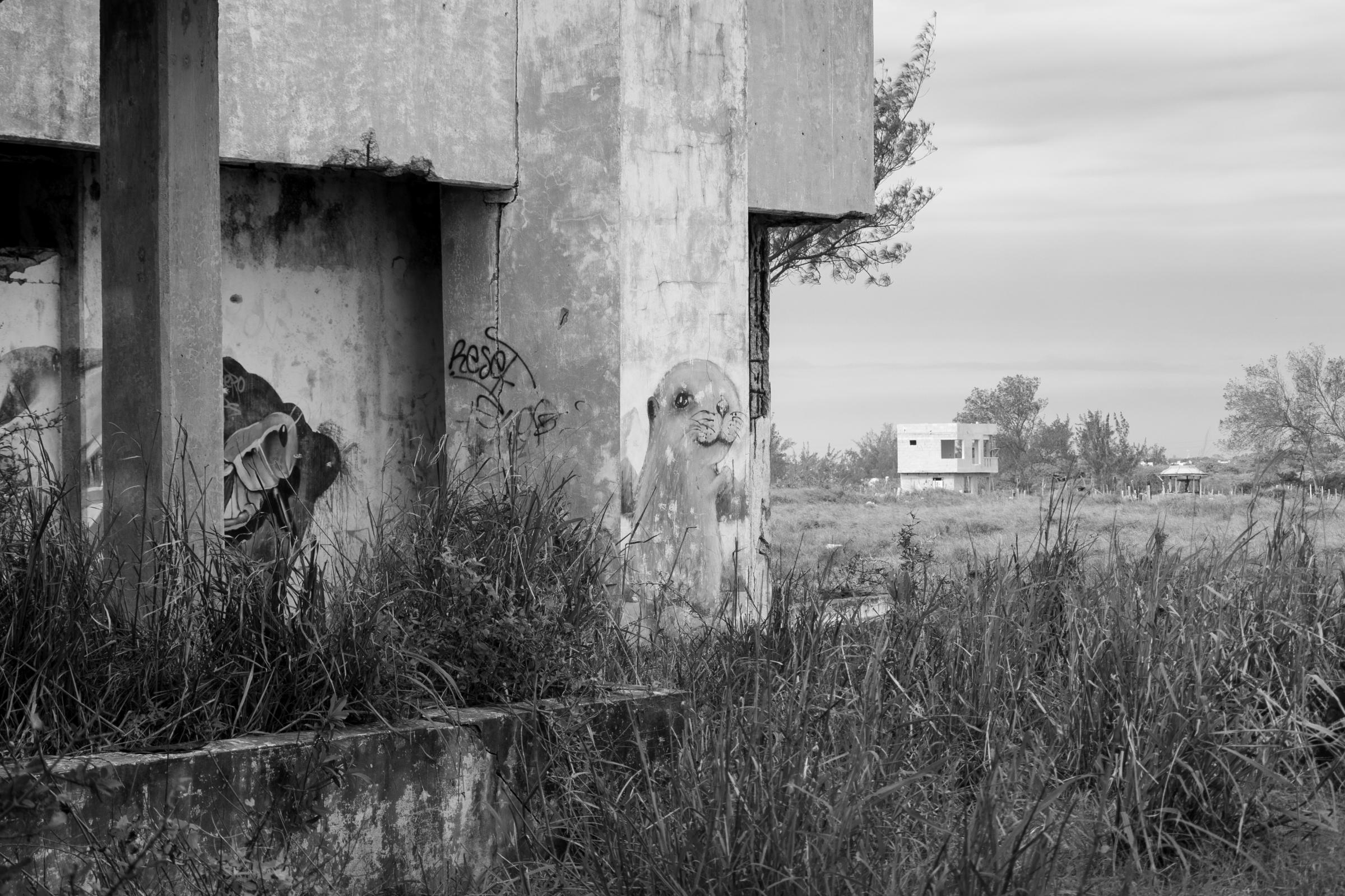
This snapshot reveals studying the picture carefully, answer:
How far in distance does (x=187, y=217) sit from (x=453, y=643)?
1.70 meters

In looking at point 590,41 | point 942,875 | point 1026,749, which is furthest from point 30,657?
point 590,41

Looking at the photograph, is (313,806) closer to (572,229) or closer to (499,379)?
(499,379)

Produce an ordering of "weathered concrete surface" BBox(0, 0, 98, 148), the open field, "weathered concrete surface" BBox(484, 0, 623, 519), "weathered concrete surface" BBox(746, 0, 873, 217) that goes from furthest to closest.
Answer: the open field
"weathered concrete surface" BBox(746, 0, 873, 217)
"weathered concrete surface" BBox(484, 0, 623, 519)
"weathered concrete surface" BBox(0, 0, 98, 148)

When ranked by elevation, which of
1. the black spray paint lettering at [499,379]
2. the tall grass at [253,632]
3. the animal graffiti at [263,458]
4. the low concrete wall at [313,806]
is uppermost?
the black spray paint lettering at [499,379]

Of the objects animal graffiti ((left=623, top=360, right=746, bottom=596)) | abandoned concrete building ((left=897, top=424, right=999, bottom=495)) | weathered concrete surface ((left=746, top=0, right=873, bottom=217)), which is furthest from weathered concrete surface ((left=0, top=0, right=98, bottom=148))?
abandoned concrete building ((left=897, top=424, right=999, bottom=495))

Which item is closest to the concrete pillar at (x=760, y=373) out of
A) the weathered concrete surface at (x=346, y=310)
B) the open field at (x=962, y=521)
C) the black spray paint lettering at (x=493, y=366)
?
the open field at (x=962, y=521)

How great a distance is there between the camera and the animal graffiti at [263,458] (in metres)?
7.52

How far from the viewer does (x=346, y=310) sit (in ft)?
26.3

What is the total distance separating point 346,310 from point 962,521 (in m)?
20.1

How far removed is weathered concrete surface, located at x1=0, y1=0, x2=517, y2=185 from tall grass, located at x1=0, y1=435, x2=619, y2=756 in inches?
104

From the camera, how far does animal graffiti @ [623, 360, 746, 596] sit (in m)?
8.26

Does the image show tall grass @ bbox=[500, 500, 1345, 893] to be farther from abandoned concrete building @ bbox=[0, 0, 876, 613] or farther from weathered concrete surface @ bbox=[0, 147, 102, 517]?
weathered concrete surface @ bbox=[0, 147, 102, 517]

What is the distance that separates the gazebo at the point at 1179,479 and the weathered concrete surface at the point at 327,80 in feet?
108

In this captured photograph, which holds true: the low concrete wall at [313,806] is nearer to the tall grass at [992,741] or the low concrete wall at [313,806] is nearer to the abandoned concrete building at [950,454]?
the tall grass at [992,741]
